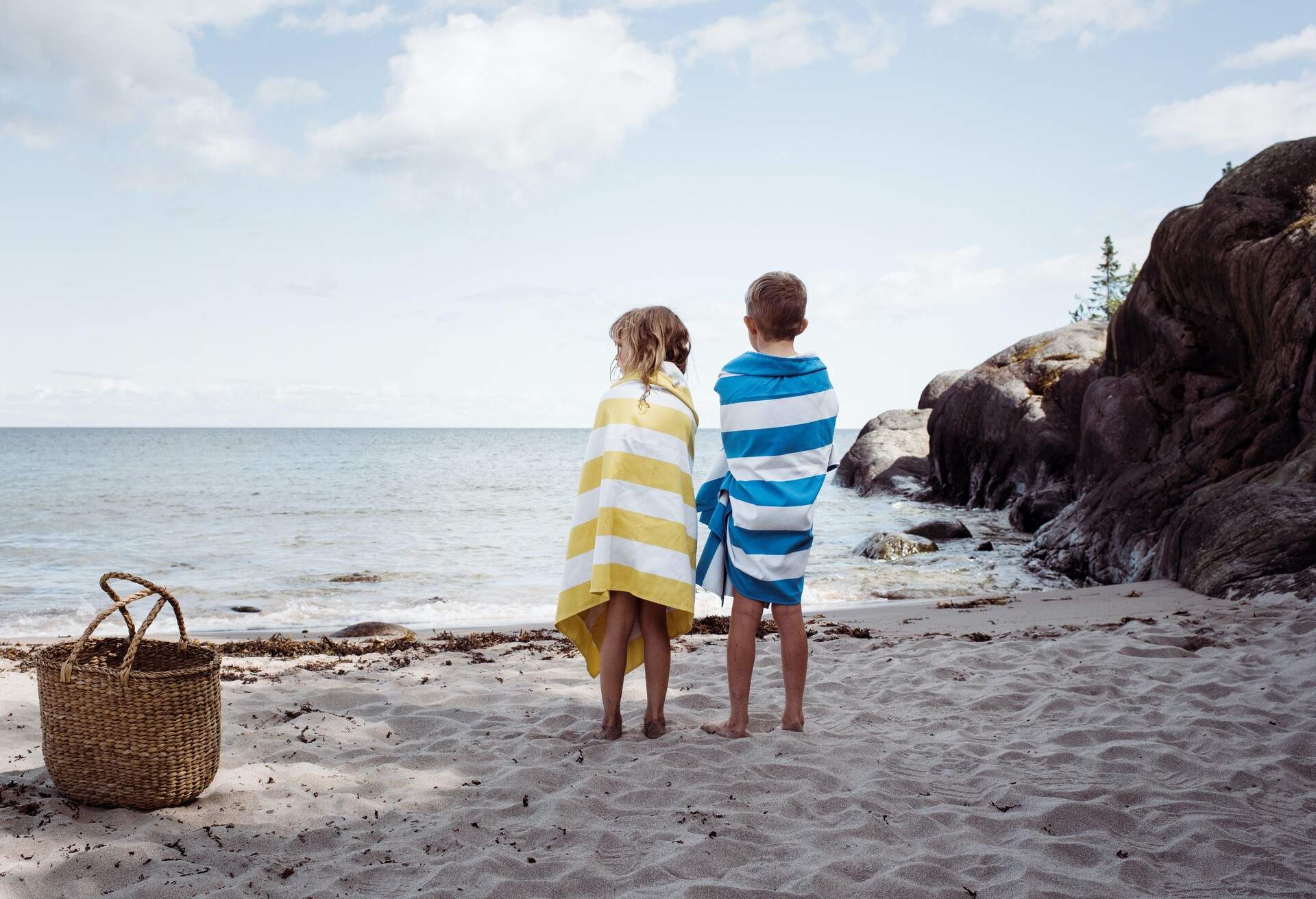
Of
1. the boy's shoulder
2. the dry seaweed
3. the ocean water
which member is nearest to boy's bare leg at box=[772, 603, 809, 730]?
the boy's shoulder

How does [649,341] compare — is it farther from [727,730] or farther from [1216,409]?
[1216,409]

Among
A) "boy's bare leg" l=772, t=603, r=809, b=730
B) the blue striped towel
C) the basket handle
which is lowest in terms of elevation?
"boy's bare leg" l=772, t=603, r=809, b=730

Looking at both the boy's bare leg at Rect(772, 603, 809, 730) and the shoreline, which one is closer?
the boy's bare leg at Rect(772, 603, 809, 730)

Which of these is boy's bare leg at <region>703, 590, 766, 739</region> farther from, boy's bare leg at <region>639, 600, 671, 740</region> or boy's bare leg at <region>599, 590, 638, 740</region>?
boy's bare leg at <region>599, 590, 638, 740</region>

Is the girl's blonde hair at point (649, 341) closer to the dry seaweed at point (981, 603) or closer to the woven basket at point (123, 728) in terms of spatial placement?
the woven basket at point (123, 728)

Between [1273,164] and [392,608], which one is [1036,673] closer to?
[392,608]

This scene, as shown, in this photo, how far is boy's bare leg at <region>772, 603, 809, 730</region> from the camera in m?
4.46

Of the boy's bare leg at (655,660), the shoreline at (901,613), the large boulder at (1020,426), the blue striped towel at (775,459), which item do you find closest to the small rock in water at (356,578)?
the shoreline at (901,613)

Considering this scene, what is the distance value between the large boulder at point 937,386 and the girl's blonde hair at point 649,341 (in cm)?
2436

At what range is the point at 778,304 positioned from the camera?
4332 mm

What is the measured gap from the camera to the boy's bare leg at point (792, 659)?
446cm

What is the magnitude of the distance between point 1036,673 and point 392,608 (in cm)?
742

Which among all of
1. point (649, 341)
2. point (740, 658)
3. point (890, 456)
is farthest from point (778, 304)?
point (890, 456)

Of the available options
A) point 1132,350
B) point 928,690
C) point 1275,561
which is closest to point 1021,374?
point 1132,350
